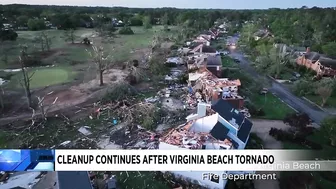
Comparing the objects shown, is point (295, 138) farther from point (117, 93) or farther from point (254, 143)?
point (117, 93)

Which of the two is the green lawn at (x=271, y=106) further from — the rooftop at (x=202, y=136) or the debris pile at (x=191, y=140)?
the debris pile at (x=191, y=140)

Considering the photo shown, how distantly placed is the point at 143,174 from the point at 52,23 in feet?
177

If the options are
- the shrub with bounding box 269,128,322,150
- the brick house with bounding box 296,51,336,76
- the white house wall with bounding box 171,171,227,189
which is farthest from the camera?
the brick house with bounding box 296,51,336,76

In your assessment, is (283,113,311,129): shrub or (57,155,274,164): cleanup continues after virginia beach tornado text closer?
(57,155,274,164): cleanup continues after virginia beach tornado text

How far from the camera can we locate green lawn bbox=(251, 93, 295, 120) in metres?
20.8

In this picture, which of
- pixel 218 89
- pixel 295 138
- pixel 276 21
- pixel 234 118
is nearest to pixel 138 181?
pixel 234 118

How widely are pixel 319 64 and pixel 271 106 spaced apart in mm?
12652

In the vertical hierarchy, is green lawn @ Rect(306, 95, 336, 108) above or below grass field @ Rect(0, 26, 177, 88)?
below

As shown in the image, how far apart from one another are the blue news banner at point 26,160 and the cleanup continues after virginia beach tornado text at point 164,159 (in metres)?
0.90

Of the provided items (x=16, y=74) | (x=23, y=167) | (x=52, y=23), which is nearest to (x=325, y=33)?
(x=16, y=74)

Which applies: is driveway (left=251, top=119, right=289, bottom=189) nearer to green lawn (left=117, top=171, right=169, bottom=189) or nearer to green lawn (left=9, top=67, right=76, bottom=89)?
green lawn (left=117, top=171, right=169, bottom=189)

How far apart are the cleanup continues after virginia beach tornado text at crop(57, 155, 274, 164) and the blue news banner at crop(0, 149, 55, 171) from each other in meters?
0.90

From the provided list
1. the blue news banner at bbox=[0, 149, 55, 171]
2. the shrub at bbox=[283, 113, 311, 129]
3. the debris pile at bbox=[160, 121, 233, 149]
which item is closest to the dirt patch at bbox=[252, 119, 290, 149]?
the shrub at bbox=[283, 113, 311, 129]

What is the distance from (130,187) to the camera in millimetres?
12992
